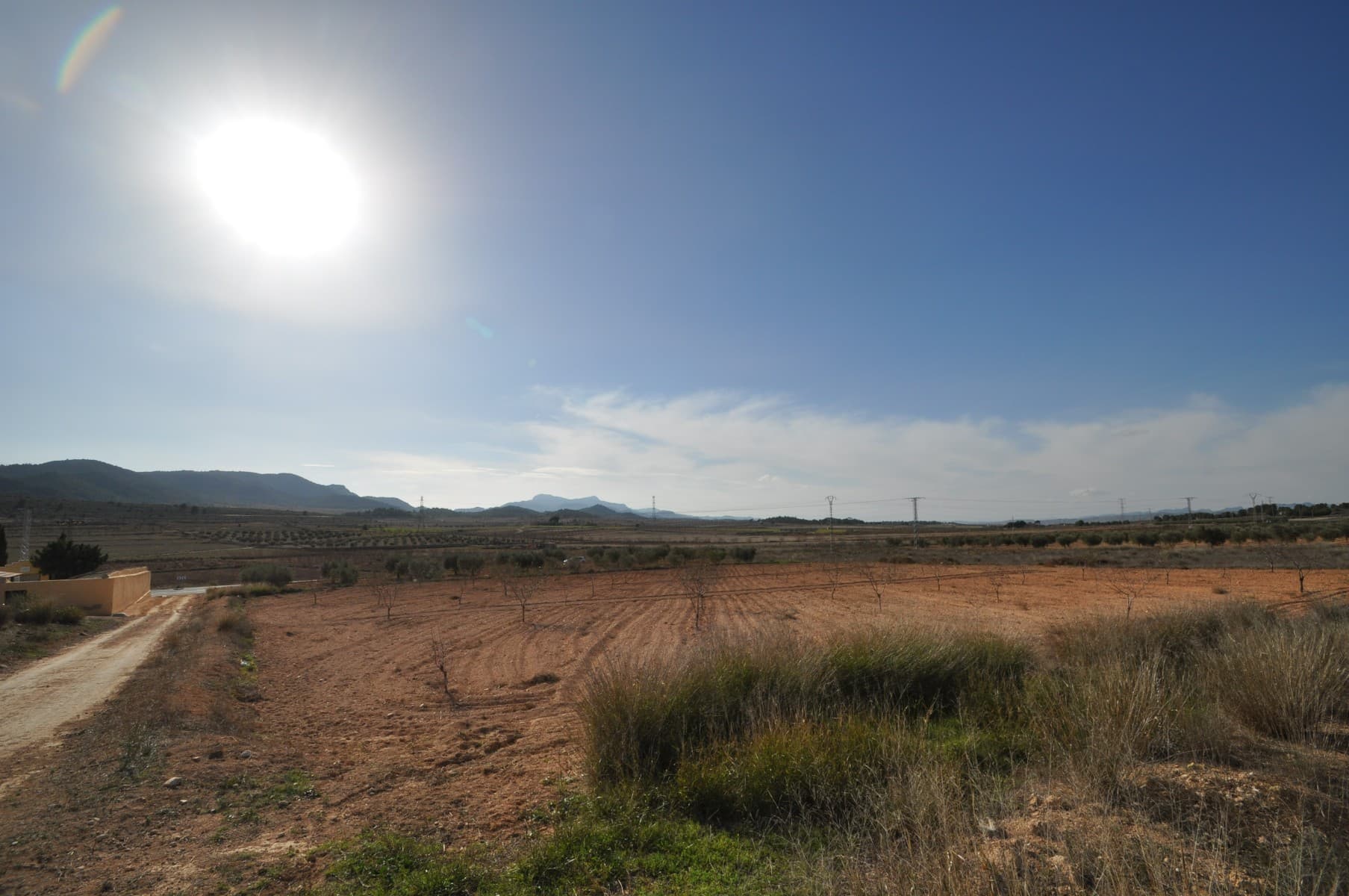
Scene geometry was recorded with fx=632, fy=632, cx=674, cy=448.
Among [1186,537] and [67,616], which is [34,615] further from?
[1186,537]

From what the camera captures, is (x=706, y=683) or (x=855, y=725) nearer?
(x=855, y=725)

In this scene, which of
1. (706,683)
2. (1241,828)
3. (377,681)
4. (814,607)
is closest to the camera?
(1241,828)

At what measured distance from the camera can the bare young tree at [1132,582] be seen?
22516mm

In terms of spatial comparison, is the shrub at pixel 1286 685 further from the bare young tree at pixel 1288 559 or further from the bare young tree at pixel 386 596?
the bare young tree at pixel 1288 559

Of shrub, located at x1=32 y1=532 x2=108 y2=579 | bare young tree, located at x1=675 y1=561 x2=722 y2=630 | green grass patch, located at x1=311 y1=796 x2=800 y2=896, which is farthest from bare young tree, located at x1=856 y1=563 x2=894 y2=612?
shrub, located at x1=32 y1=532 x2=108 y2=579

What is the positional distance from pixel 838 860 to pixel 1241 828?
2.77 metres

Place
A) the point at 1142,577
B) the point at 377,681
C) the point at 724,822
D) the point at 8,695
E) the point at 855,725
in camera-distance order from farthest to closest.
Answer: the point at 1142,577
the point at 377,681
the point at 8,695
the point at 855,725
the point at 724,822

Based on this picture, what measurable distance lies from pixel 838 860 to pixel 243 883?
4566 mm

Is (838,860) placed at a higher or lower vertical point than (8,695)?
higher

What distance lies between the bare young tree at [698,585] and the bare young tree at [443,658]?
688 cm

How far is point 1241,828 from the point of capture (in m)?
4.37

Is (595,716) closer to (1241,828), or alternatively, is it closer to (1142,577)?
(1241,828)

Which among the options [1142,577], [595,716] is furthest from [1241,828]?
[1142,577]

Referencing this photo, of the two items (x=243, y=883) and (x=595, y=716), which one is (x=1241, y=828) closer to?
(x=595, y=716)
